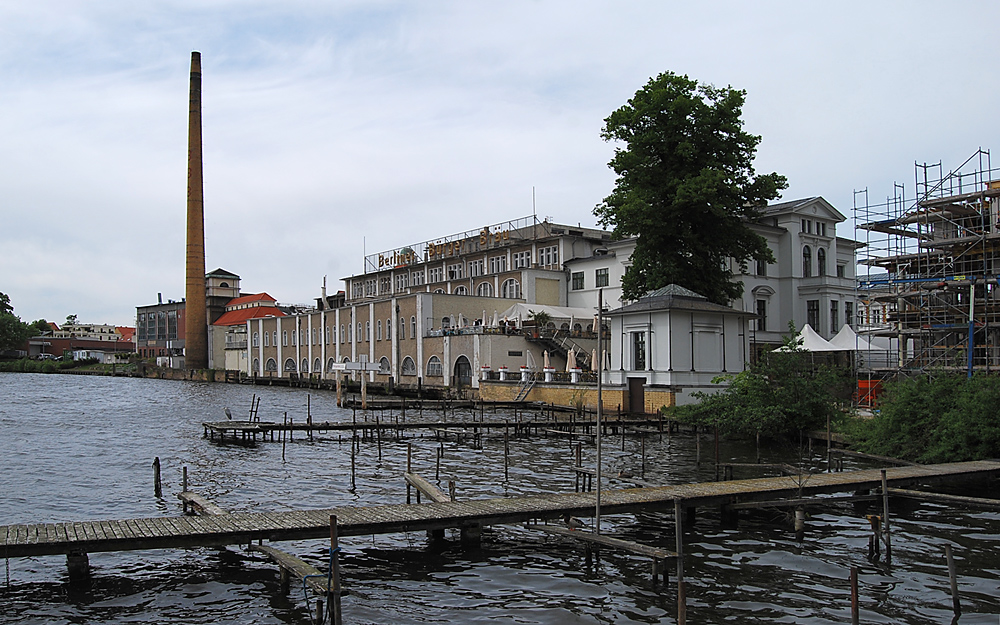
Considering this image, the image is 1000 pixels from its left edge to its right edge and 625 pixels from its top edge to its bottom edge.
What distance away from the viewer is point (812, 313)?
6247 centimetres

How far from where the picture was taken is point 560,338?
62.4 m

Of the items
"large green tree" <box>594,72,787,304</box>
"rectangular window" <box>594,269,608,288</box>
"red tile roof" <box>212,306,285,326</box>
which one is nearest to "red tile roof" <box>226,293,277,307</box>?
"red tile roof" <box>212,306,285,326</box>

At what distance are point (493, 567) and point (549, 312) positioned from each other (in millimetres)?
48648

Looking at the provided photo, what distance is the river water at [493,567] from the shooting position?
14.4 m

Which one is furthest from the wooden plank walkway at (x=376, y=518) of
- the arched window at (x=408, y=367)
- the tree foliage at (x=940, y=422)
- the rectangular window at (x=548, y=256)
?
the rectangular window at (x=548, y=256)

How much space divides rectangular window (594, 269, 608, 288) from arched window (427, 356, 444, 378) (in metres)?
14.3

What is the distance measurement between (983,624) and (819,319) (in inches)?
2007

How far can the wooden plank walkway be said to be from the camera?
1507 centimetres

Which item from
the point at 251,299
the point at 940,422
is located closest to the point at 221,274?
the point at 251,299

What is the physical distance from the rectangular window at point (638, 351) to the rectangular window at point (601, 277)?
68.9 feet

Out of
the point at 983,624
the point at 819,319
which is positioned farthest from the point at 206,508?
the point at 819,319

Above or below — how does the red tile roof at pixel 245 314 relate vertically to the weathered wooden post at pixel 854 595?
above

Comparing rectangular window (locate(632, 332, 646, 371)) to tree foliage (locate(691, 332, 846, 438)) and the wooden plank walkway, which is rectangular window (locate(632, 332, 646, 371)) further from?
the wooden plank walkway

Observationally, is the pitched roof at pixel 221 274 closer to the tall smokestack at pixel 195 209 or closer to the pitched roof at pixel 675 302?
the tall smokestack at pixel 195 209
